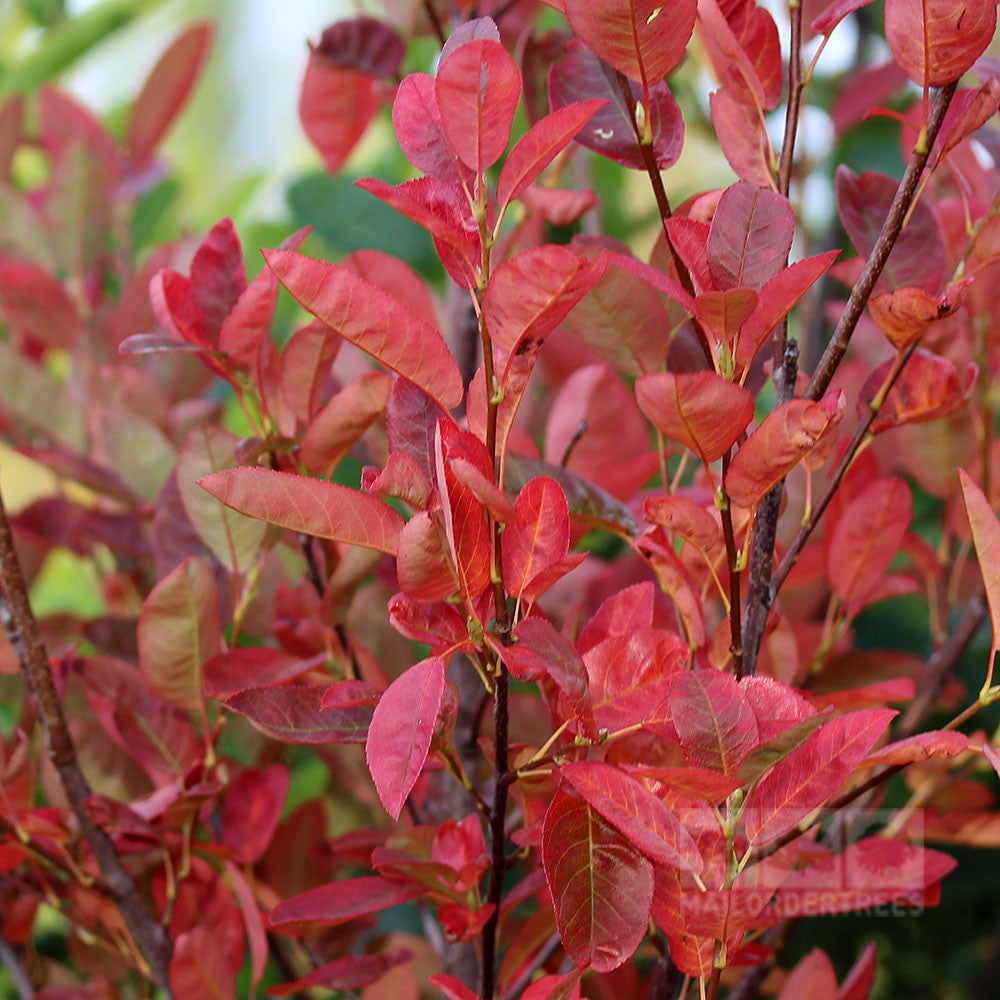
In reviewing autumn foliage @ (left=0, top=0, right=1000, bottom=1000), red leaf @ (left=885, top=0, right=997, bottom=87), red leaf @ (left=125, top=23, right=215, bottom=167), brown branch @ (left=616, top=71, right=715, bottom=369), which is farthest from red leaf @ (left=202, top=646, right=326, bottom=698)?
red leaf @ (left=125, top=23, right=215, bottom=167)

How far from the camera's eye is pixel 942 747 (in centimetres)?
35

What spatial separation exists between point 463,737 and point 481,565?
261 mm

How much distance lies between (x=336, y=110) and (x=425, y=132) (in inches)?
18.1

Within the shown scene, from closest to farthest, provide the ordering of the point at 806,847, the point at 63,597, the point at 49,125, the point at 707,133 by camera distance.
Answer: the point at 806,847 < the point at 49,125 < the point at 707,133 < the point at 63,597

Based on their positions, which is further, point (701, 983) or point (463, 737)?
point (463, 737)

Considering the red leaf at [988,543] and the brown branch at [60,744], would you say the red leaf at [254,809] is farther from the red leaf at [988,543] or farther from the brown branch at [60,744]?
the red leaf at [988,543]

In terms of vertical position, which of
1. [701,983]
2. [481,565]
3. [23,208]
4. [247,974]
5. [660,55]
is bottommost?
A: [247,974]

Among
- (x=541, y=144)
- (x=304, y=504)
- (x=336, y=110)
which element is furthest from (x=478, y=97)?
(x=336, y=110)

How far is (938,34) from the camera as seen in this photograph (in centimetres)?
36

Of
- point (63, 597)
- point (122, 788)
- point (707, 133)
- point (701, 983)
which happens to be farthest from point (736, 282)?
point (63, 597)

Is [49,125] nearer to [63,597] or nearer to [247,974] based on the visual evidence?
[63,597]

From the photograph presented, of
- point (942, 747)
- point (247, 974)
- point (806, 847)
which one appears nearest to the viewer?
point (942, 747)

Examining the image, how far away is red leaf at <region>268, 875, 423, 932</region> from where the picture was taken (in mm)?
439

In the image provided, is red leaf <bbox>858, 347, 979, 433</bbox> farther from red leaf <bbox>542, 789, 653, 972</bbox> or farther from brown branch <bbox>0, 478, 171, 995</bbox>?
brown branch <bbox>0, 478, 171, 995</bbox>
